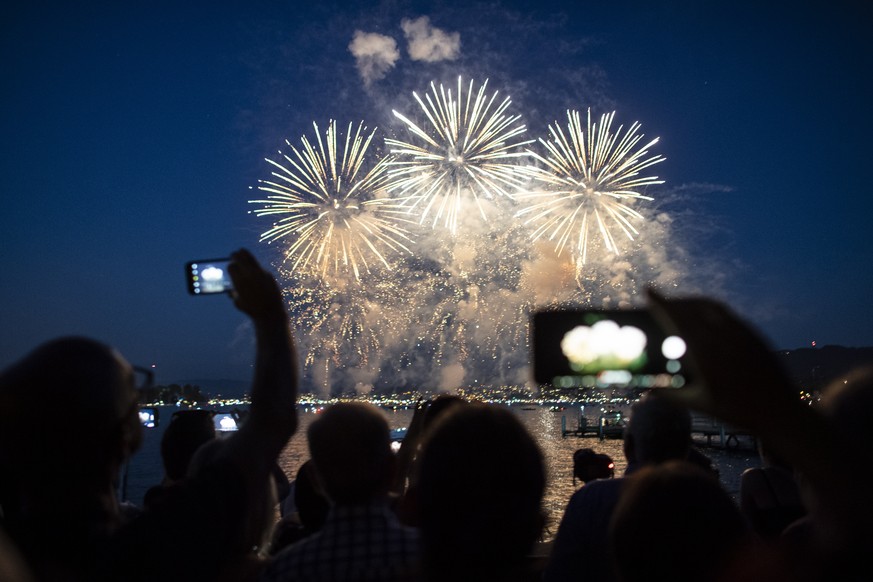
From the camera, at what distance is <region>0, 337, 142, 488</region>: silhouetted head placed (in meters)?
1.99

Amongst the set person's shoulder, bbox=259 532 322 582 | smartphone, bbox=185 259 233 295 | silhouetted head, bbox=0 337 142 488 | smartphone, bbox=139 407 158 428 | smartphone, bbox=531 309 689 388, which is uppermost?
smartphone, bbox=185 259 233 295

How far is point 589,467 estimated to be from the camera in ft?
20.2

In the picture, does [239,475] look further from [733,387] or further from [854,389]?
[854,389]

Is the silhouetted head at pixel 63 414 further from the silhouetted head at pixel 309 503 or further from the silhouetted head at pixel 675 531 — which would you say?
the silhouetted head at pixel 309 503

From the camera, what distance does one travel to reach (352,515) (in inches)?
119

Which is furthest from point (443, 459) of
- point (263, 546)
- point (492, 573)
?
point (263, 546)

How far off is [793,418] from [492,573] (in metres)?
0.94

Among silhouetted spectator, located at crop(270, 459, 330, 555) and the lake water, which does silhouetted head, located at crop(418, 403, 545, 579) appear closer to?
silhouetted spectator, located at crop(270, 459, 330, 555)

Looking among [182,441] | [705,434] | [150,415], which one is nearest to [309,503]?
[182,441]

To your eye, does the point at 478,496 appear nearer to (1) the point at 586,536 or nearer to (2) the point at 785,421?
(2) the point at 785,421

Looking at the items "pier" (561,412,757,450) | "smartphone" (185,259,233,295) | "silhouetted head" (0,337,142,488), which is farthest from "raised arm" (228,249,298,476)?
"pier" (561,412,757,450)

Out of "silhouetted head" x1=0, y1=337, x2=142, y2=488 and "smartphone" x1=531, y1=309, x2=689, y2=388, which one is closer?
"silhouetted head" x1=0, y1=337, x2=142, y2=488

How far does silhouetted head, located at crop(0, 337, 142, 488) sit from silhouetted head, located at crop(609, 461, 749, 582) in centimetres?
165

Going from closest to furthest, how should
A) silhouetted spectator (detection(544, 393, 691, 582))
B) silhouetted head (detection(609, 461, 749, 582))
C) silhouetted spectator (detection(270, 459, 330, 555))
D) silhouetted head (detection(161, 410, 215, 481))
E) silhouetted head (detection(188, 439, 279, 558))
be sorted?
1. silhouetted head (detection(609, 461, 749, 582))
2. silhouetted head (detection(188, 439, 279, 558))
3. silhouetted spectator (detection(544, 393, 691, 582))
4. silhouetted spectator (detection(270, 459, 330, 555))
5. silhouetted head (detection(161, 410, 215, 481))
